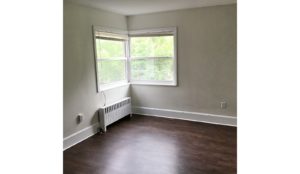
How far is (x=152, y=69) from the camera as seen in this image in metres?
4.82

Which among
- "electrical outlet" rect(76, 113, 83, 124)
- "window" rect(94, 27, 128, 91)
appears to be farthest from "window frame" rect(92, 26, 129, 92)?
"electrical outlet" rect(76, 113, 83, 124)

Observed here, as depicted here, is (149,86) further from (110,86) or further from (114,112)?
(114,112)

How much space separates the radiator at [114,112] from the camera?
3959 millimetres

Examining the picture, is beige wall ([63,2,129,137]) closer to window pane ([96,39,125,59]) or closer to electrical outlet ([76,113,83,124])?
electrical outlet ([76,113,83,124])

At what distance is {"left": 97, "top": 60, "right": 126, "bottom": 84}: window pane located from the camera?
13.6 feet

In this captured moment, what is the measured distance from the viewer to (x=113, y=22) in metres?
4.32

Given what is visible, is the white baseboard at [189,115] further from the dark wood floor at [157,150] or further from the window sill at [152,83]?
the window sill at [152,83]

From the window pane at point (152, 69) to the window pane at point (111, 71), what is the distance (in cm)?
29

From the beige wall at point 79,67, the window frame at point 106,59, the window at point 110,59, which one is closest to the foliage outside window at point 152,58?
the window frame at point 106,59

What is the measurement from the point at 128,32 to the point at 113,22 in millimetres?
545

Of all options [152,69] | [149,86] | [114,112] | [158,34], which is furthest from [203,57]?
[114,112]

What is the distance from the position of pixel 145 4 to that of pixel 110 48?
45.1 inches
